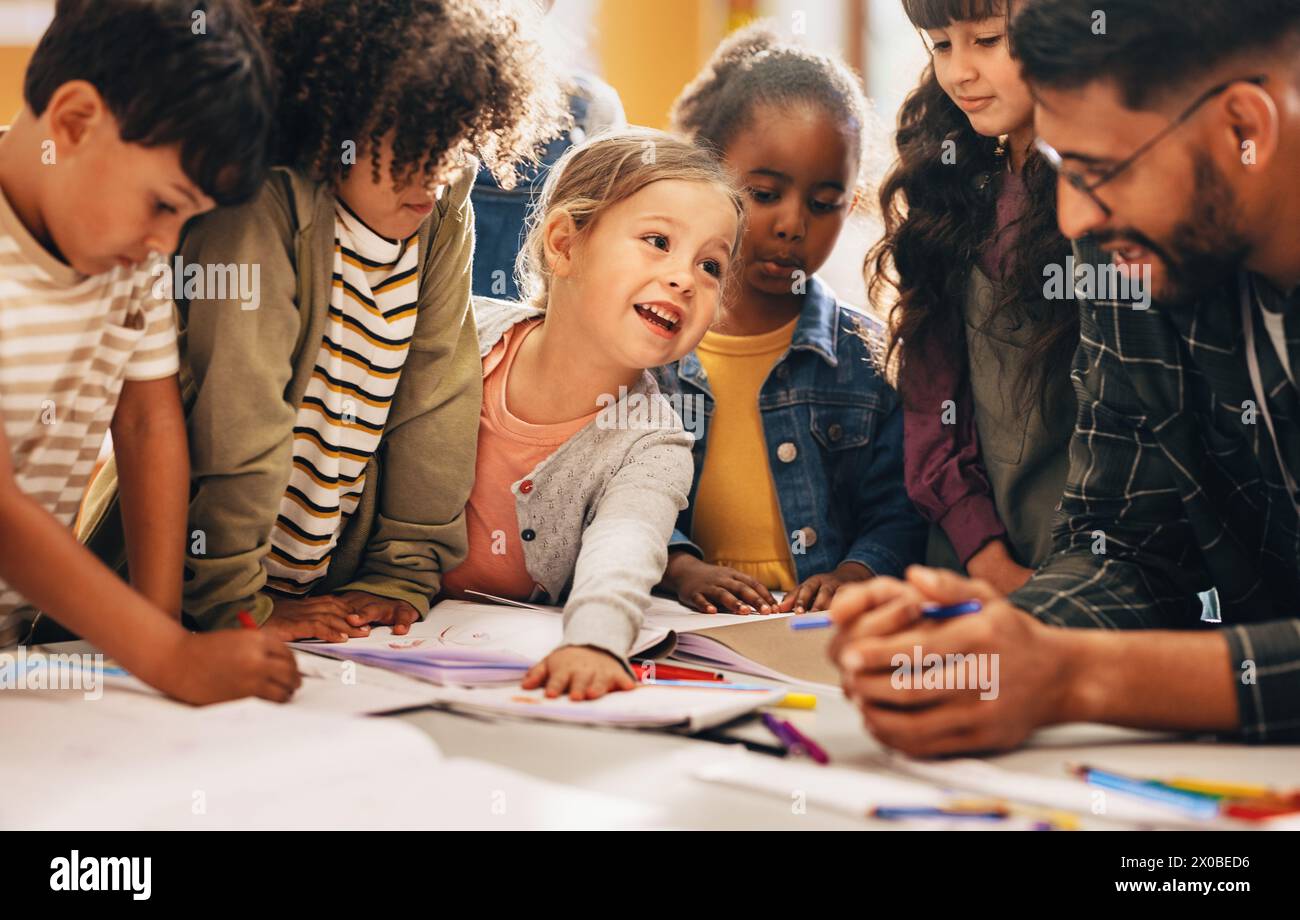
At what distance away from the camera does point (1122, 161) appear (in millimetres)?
972

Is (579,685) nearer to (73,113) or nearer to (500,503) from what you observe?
(500,503)

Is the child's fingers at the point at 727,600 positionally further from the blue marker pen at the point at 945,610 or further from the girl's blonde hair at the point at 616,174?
the blue marker pen at the point at 945,610

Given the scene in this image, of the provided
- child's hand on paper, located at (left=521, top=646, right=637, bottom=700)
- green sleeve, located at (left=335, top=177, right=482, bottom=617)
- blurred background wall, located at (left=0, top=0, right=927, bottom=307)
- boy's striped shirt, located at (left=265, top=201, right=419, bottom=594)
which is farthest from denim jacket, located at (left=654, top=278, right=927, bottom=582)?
blurred background wall, located at (left=0, top=0, right=927, bottom=307)

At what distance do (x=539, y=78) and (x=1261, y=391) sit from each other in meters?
0.79

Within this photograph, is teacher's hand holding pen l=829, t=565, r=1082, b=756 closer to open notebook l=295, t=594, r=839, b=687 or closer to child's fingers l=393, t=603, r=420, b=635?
open notebook l=295, t=594, r=839, b=687

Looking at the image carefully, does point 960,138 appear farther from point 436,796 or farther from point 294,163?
point 436,796

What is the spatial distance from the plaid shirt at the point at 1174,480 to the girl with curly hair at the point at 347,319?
631mm

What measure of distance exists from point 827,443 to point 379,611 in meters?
0.69

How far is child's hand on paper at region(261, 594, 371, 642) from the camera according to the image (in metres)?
1.24

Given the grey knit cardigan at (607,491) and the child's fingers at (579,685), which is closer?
the child's fingers at (579,685)

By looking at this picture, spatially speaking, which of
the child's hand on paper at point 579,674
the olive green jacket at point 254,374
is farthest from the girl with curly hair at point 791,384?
the child's hand on paper at point 579,674

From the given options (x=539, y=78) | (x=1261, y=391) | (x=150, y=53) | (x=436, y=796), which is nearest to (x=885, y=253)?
(x=539, y=78)

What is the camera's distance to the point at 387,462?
1.40 metres

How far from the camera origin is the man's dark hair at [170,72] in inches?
38.3
